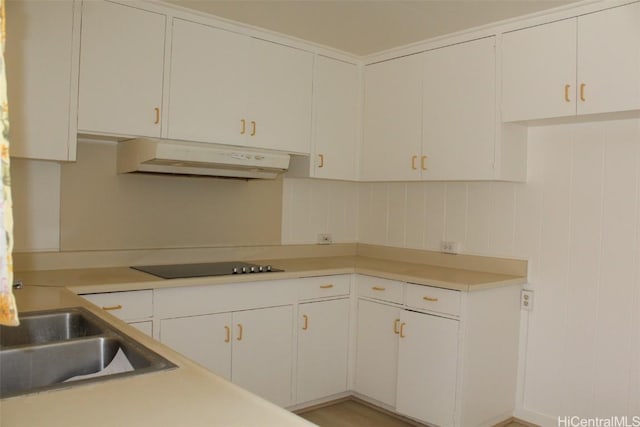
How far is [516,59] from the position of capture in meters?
3.08

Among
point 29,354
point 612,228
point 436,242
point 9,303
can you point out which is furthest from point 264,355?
point 9,303

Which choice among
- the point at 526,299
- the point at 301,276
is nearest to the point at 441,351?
the point at 526,299

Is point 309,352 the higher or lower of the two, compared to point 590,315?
lower

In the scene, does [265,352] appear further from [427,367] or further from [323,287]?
[427,367]

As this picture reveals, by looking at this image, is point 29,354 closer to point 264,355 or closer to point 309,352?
point 264,355

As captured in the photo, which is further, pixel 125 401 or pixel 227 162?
pixel 227 162

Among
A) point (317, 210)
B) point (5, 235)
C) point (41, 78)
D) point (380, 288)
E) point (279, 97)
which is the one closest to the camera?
point (5, 235)

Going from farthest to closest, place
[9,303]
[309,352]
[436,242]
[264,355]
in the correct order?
[436,242] < [309,352] < [264,355] < [9,303]

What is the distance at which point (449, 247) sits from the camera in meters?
3.69

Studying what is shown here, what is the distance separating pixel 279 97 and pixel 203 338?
160 cm

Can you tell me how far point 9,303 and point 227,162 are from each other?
97.1 inches

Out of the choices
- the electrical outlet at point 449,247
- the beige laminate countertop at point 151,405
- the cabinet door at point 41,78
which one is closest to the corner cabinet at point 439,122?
the electrical outlet at point 449,247

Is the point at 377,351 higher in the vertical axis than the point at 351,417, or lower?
higher

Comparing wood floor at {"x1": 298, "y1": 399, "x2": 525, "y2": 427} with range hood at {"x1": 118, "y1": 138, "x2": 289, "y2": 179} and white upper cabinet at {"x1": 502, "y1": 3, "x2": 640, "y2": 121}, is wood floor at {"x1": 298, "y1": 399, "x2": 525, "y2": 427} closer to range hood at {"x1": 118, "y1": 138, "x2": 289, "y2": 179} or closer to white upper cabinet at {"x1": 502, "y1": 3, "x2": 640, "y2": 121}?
range hood at {"x1": 118, "y1": 138, "x2": 289, "y2": 179}
